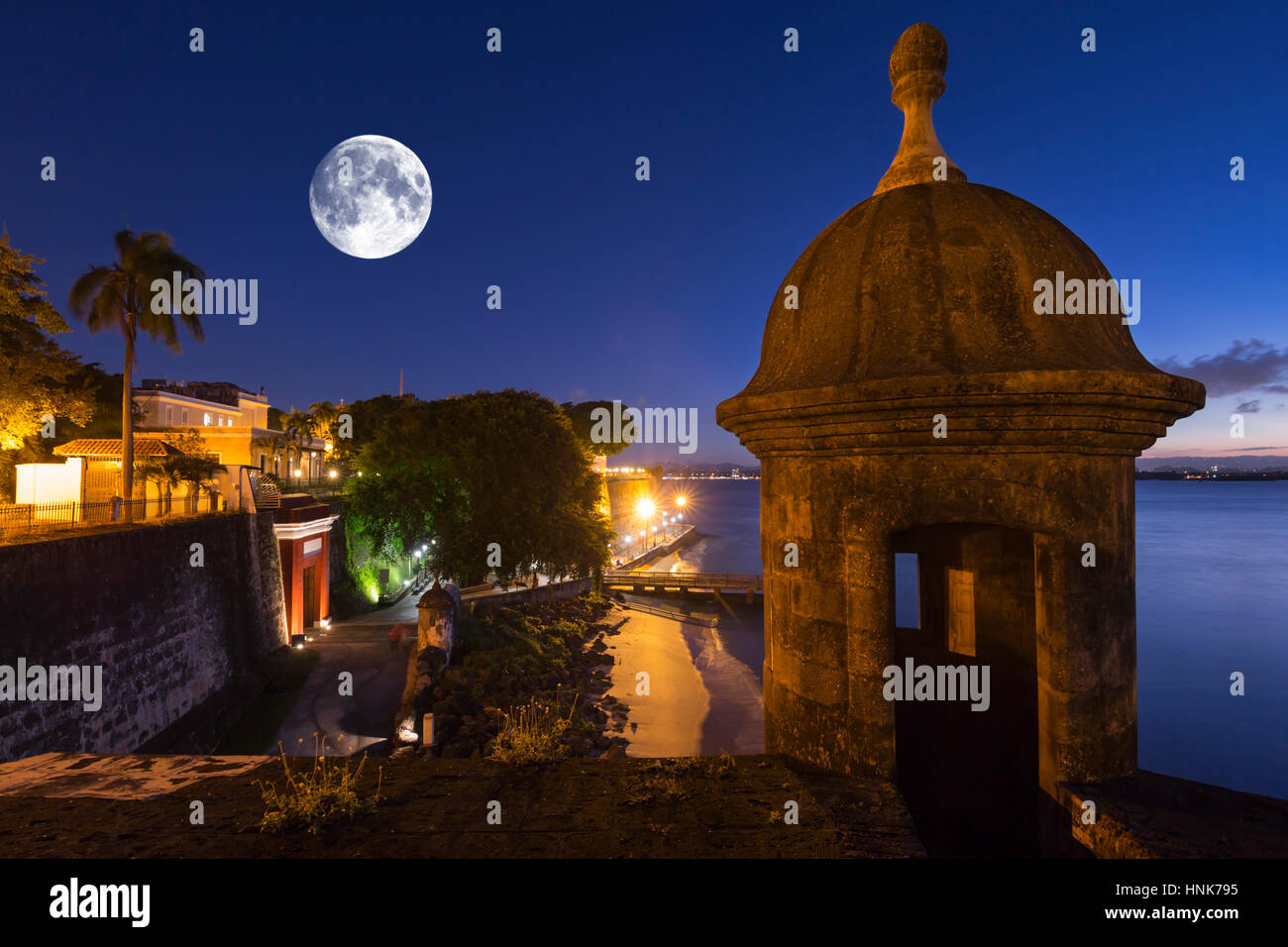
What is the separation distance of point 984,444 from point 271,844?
13.9 ft

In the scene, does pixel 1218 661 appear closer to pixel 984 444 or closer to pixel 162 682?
pixel 984 444

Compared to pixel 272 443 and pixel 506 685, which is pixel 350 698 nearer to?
pixel 506 685

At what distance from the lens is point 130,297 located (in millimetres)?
20500

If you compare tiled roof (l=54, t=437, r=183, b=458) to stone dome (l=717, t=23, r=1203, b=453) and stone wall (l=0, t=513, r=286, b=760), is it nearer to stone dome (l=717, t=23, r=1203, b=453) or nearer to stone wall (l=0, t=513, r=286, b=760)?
stone wall (l=0, t=513, r=286, b=760)

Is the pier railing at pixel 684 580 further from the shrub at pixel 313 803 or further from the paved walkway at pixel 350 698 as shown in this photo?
the shrub at pixel 313 803

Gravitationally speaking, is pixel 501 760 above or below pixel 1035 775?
above

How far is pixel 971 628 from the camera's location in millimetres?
6426

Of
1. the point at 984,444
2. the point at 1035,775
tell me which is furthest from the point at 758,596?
the point at 984,444

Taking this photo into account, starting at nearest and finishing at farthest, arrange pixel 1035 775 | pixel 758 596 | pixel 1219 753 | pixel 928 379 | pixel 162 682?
pixel 928 379 < pixel 1035 775 < pixel 162 682 < pixel 1219 753 < pixel 758 596

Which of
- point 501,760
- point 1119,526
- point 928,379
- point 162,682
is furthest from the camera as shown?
point 162,682

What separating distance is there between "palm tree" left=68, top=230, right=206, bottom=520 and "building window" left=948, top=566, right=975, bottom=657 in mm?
23779

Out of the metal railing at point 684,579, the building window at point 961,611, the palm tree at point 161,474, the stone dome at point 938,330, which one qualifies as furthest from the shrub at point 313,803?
the metal railing at point 684,579

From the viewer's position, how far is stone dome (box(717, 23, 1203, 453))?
3.29 meters

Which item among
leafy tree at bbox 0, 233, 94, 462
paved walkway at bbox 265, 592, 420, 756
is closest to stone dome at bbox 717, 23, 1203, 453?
paved walkway at bbox 265, 592, 420, 756
